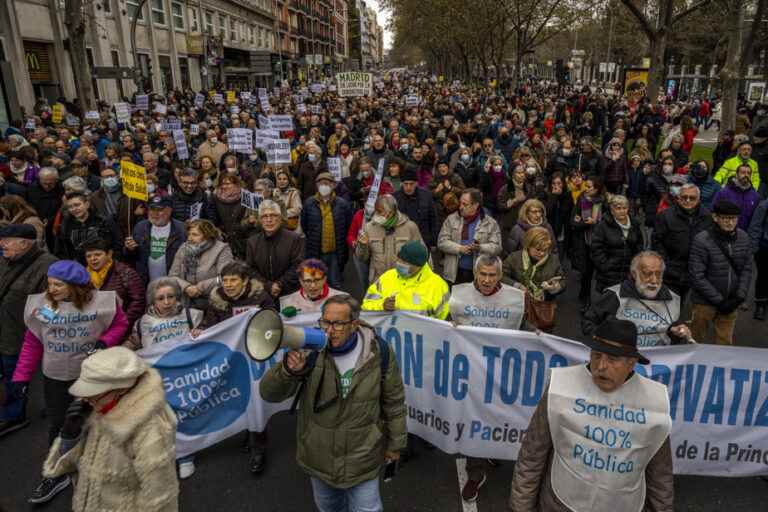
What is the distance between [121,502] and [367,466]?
44.9 inches

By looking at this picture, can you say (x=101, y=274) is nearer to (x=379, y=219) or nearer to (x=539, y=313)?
(x=379, y=219)

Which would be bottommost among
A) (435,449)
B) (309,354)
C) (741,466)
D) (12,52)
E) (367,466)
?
(435,449)

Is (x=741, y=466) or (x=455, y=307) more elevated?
(x=455, y=307)

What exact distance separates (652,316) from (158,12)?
37.6 meters

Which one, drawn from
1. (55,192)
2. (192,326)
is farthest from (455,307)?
(55,192)

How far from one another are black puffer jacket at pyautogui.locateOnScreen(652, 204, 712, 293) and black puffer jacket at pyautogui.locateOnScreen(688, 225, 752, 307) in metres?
0.59

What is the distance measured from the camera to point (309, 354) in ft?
8.70

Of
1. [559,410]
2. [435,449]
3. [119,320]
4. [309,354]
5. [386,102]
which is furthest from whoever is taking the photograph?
[386,102]

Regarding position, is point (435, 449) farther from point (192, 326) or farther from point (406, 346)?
point (192, 326)

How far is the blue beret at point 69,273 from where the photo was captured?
353 centimetres

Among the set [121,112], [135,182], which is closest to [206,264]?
[135,182]

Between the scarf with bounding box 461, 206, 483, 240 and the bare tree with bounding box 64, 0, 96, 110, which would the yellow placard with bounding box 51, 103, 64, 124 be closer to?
the bare tree with bounding box 64, 0, 96, 110

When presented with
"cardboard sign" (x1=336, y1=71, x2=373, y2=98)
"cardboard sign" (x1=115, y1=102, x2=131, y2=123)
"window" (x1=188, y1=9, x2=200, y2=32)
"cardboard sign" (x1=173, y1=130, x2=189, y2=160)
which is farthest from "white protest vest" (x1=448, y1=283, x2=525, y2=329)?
"window" (x1=188, y1=9, x2=200, y2=32)

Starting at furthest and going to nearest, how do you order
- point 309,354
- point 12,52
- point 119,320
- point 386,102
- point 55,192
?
point 386,102
point 12,52
point 55,192
point 119,320
point 309,354
